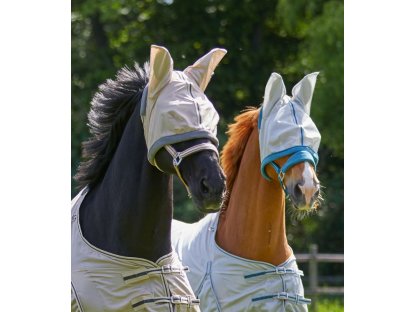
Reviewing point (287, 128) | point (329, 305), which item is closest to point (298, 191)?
point (287, 128)

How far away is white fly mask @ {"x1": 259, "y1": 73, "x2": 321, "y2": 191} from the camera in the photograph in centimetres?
565

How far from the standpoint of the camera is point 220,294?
5.86 meters

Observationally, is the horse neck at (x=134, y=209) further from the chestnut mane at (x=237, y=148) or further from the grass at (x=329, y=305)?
the grass at (x=329, y=305)

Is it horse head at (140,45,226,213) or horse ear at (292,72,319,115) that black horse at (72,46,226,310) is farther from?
horse ear at (292,72,319,115)

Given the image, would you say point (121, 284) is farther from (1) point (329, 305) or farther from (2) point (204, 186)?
(1) point (329, 305)

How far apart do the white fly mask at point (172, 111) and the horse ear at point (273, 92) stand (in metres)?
1.34

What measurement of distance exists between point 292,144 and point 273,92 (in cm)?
47

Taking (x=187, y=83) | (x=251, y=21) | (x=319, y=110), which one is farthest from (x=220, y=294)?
(x=251, y=21)

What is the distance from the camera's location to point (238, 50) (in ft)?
63.1

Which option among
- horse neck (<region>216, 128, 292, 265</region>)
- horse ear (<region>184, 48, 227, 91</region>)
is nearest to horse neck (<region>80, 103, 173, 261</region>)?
horse ear (<region>184, 48, 227, 91</region>)

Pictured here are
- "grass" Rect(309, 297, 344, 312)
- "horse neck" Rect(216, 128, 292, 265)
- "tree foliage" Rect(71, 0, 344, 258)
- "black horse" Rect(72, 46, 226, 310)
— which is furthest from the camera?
"tree foliage" Rect(71, 0, 344, 258)

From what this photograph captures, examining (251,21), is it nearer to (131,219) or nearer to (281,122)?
(281,122)

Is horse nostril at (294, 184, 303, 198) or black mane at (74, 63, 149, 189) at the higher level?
black mane at (74, 63, 149, 189)

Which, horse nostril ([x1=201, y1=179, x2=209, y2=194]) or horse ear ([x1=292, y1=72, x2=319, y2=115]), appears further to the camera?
horse ear ([x1=292, y1=72, x2=319, y2=115])
